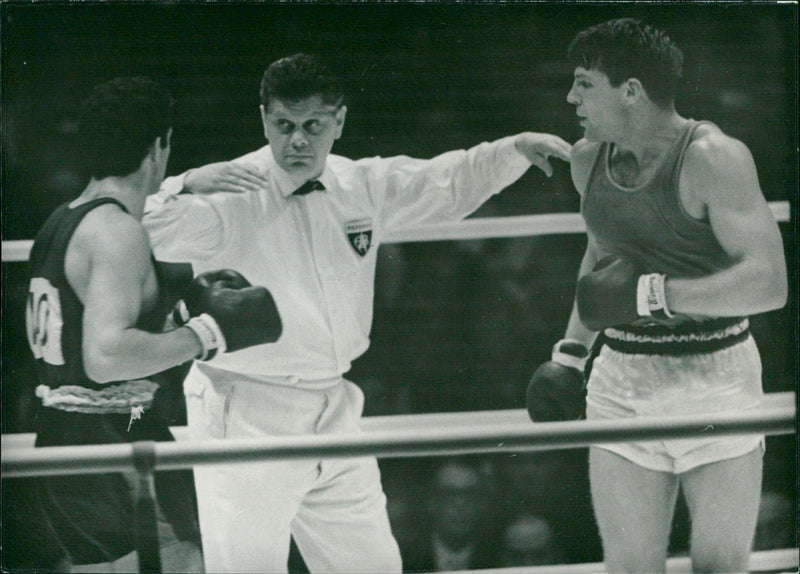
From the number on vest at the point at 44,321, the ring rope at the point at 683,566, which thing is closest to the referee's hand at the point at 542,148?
the ring rope at the point at 683,566

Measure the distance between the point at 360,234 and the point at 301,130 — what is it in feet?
1.05

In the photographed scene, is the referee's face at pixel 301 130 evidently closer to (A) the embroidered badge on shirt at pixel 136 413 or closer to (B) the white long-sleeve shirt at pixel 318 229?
(B) the white long-sleeve shirt at pixel 318 229

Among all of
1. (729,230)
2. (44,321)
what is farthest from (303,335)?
(729,230)

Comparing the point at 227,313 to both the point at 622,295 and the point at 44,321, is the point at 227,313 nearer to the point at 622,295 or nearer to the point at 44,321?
the point at 44,321

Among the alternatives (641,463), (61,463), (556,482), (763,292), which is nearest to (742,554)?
(641,463)

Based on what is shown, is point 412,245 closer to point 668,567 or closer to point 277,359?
point 277,359

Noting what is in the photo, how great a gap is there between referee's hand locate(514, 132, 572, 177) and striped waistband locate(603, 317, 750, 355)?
0.50m

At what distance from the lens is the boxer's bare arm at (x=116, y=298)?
2.33 meters

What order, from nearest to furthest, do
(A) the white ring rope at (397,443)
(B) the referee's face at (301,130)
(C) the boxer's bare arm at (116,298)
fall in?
1. (A) the white ring rope at (397,443)
2. (C) the boxer's bare arm at (116,298)
3. (B) the referee's face at (301,130)

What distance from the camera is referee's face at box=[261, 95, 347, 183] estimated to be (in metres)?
2.43

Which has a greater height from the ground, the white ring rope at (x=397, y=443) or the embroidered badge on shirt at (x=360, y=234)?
the embroidered badge on shirt at (x=360, y=234)

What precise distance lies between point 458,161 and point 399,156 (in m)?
0.16

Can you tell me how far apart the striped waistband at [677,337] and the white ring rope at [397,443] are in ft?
0.68

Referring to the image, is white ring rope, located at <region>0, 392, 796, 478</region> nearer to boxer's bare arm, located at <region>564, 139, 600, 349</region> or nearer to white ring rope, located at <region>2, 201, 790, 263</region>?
boxer's bare arm, located at <region>564, 139, 600, 349</region>
